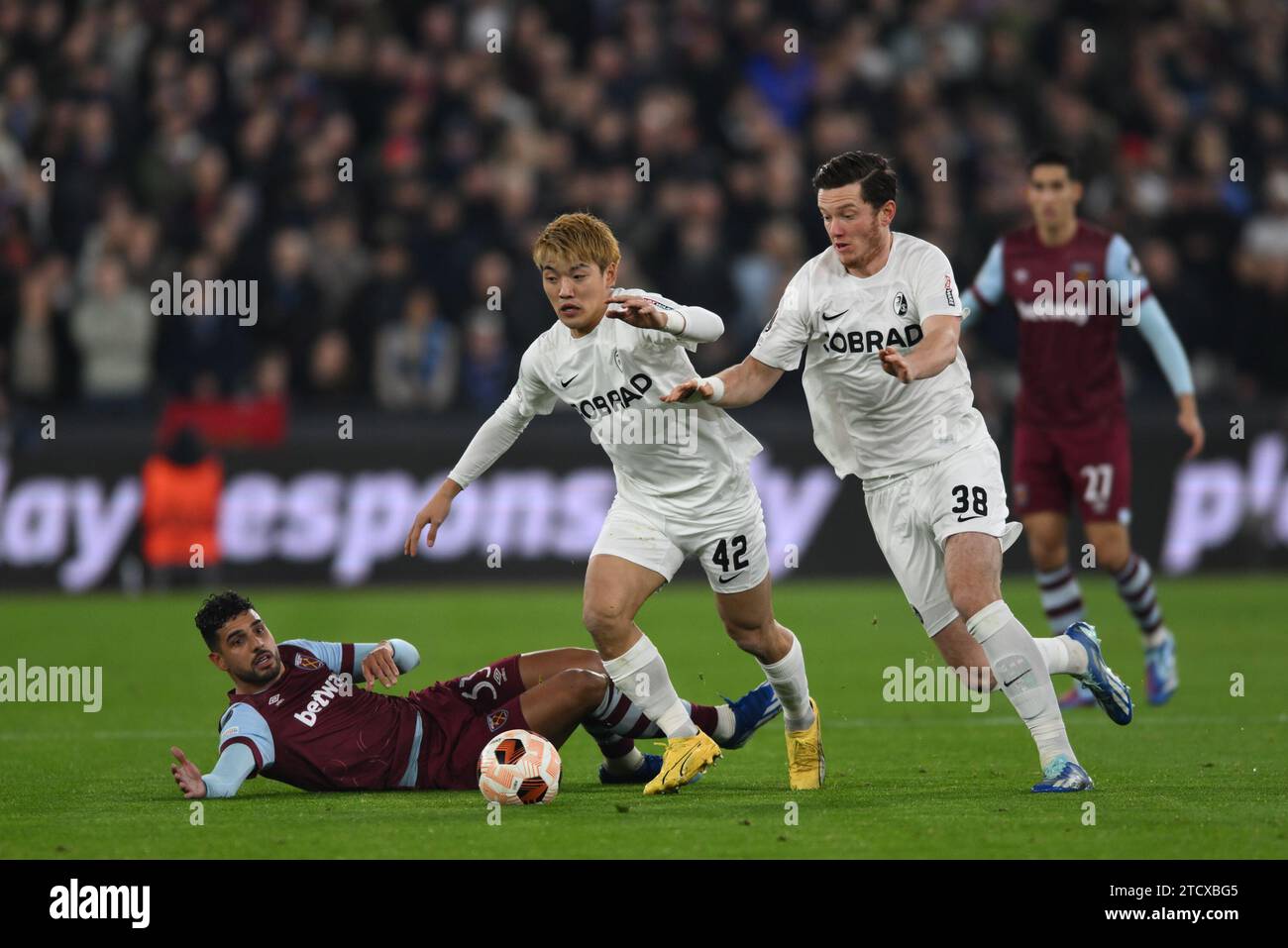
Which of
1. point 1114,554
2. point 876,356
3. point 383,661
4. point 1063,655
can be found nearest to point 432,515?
point 383,661

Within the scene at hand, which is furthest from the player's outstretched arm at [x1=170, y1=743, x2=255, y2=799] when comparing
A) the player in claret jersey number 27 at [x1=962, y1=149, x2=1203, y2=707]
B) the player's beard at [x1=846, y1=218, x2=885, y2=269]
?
the player in claret jersey number 27 at [x1=962, y1=149, x2=1203, y2=707]

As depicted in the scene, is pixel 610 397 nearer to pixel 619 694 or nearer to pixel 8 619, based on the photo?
pixel 619 694

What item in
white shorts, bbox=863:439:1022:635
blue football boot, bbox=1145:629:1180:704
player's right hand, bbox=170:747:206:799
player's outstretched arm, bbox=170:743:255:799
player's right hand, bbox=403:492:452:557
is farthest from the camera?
blue football boot, bbox=1145:629:1180:704

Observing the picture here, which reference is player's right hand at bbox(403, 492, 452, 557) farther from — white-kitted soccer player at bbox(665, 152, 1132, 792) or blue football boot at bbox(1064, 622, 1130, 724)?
blue football boot at bbox(1064, 622, 1130, 724)

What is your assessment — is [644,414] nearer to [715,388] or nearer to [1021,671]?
[715,388]

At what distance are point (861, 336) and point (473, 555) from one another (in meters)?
9.34

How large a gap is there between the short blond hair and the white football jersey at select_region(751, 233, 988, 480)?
69cm

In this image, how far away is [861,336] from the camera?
7.56 meters

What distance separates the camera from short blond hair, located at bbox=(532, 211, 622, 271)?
24.2ft

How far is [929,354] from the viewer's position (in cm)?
709

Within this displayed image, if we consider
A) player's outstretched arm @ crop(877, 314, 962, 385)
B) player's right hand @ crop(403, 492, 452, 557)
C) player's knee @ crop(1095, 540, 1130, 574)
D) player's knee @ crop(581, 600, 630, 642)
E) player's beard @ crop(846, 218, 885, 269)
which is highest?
player's beard @ crop(846, 218, 885, 269)

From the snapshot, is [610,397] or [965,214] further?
[965,214]

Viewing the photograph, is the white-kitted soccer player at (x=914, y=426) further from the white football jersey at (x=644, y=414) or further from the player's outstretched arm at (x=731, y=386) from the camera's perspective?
the white football jersey at (x=644, y=414)

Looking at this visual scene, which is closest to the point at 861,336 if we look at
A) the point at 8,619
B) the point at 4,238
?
the point at 8,619
